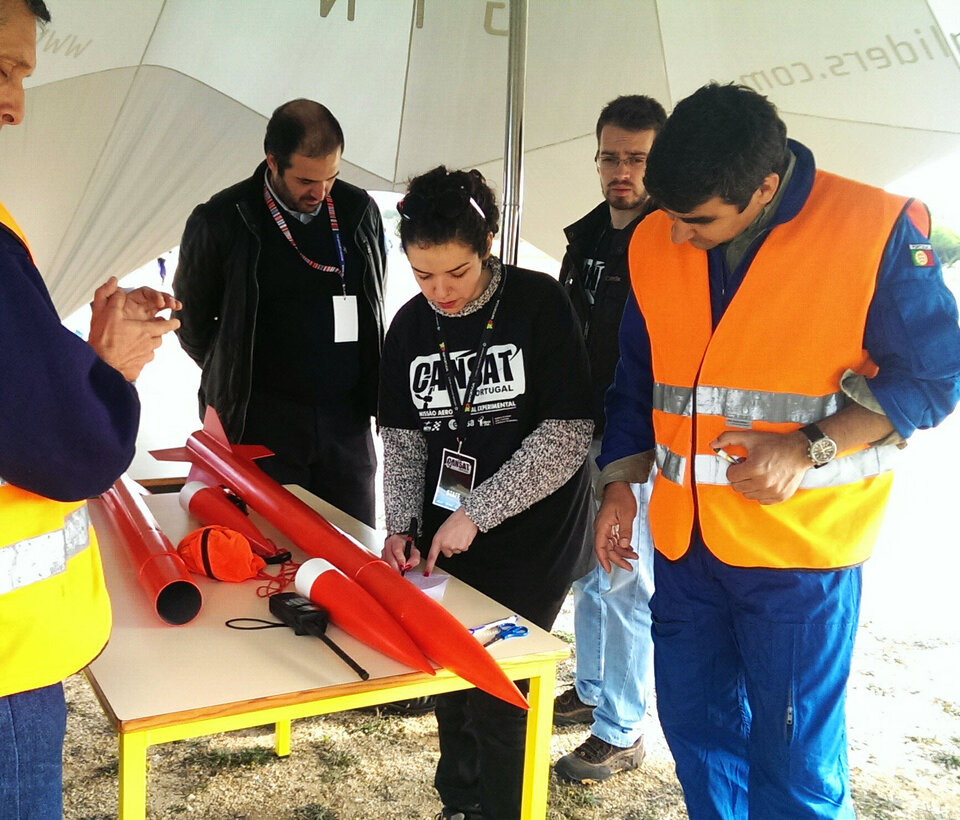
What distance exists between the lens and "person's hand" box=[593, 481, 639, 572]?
1.92m

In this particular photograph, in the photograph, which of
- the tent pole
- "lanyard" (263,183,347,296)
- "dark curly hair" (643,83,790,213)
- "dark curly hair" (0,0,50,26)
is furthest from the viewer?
the tent pole

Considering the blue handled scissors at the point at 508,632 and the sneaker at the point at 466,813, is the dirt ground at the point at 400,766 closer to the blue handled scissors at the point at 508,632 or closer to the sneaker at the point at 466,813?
the sneaker at the point at 466,813

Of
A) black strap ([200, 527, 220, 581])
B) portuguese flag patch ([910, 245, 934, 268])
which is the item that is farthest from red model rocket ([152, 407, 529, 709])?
portuguese flag patch ([910, 245, 934, 268])

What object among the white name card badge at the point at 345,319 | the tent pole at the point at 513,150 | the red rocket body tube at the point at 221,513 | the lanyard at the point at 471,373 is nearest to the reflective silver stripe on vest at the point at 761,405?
the lanyard at the point at 471,373

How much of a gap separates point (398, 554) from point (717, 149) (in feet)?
3.48

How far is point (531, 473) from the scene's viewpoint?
2.02 metres

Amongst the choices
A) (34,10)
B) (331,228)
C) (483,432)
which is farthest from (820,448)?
(331,228)

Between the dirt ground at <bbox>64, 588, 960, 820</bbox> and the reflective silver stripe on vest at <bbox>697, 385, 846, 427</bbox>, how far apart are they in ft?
4.78

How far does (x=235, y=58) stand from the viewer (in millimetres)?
4398

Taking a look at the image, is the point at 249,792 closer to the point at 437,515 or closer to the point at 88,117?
the point at 437,515

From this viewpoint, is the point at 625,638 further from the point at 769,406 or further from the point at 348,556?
the point at 769,406

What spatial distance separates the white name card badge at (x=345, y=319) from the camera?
298cm

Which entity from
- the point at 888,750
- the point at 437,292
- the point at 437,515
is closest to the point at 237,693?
the point at 437,515

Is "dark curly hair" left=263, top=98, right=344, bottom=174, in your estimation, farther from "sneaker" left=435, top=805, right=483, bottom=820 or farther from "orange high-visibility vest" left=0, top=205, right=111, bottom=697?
"sneaker" left=435, top=805, right=483, bottom=820
